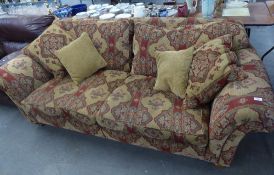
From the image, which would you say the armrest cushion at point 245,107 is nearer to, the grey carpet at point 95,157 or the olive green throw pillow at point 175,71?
the olive green throw pillow at point 175,71

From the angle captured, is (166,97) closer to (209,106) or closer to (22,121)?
(209,106)

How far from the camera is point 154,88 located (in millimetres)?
1722

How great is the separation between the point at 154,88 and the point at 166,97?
0.44 ft

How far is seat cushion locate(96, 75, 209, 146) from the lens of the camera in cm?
140

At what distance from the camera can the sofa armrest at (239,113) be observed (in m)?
1.17

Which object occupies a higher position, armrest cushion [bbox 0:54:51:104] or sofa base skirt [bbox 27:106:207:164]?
armrest cushion [bbox 0:54:51:104]


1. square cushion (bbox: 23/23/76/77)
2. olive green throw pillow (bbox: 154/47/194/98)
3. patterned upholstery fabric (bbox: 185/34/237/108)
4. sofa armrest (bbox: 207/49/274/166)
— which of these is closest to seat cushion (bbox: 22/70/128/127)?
square cushion (bbox: 23/23/76/77)

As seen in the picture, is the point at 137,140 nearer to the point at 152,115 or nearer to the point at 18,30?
the point at 152,115

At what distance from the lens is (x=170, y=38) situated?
1769 millimetres

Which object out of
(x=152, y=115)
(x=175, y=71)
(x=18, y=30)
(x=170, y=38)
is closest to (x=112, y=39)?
(x=170, y=38)

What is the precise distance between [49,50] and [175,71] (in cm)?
114

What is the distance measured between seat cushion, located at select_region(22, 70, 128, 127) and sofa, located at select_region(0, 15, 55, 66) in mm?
698

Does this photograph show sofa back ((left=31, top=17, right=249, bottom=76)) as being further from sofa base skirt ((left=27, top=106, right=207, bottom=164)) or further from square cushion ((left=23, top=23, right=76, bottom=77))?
sofa base skirt ((left=27, top=106, right=207, bottom=164))

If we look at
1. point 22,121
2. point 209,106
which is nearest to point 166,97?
point 209,106
